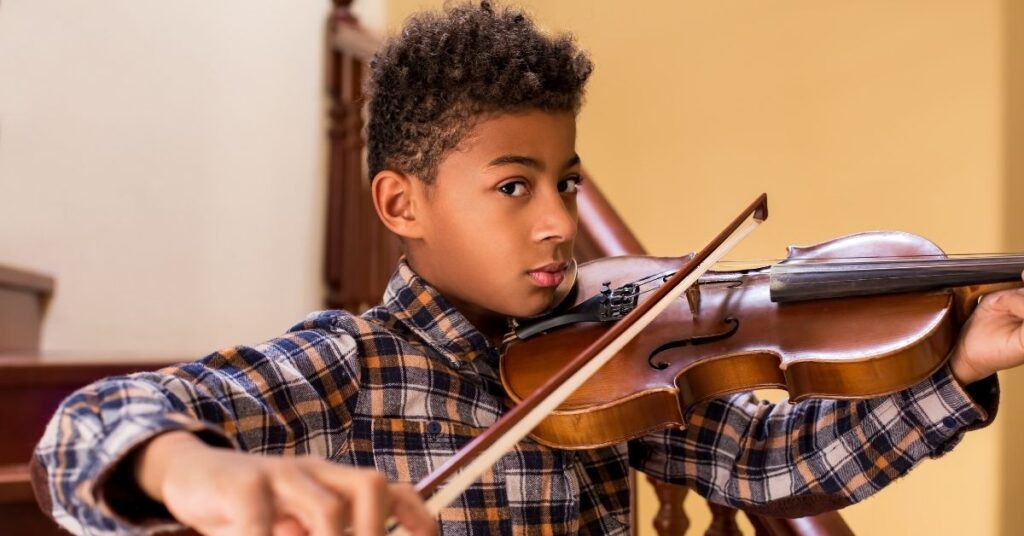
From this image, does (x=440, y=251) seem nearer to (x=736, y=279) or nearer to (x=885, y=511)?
(x=736, y=279)

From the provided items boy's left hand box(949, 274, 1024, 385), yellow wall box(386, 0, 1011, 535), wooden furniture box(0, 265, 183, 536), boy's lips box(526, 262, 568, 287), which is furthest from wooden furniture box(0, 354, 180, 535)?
yellow wall box(386, 0, 1011, 535)

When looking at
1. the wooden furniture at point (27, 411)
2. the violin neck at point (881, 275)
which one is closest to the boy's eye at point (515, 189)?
the violin neck at point (881, 275)

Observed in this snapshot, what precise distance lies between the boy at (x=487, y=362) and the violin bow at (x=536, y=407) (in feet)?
0.43

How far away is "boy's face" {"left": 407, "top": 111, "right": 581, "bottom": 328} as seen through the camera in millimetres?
994

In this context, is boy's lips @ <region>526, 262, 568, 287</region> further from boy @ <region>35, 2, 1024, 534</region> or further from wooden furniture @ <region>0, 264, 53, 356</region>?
wooden furniture @ <region>0, 264, 53, 356</region>

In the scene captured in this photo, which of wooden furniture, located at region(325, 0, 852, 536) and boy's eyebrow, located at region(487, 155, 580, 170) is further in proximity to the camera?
wooden furniture, located at region(325, 0, 852, 536)

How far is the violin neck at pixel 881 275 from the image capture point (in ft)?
2.80

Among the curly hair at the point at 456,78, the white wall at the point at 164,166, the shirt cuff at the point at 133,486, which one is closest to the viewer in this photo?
the shirt cuff at the point at 133,486

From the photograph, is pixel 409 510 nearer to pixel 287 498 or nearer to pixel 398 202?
pixel 287 498

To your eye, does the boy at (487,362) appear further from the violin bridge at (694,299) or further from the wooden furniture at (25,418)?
the wooden furniture at (25,418)

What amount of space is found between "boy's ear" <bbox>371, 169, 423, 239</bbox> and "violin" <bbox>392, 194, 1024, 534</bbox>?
155 millimetres

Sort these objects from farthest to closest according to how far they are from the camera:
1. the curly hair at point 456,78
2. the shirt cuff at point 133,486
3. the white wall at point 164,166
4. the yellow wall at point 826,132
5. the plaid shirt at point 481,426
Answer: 1. the white wall at point 164,166
2. the yellow wall at point 826,132
3. the curly hair at point 456,78
4. the plaid shirt at point 481,426
5. the shirt cuff at point 133,486

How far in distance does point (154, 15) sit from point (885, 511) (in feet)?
6.05

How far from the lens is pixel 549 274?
1.01 meters
